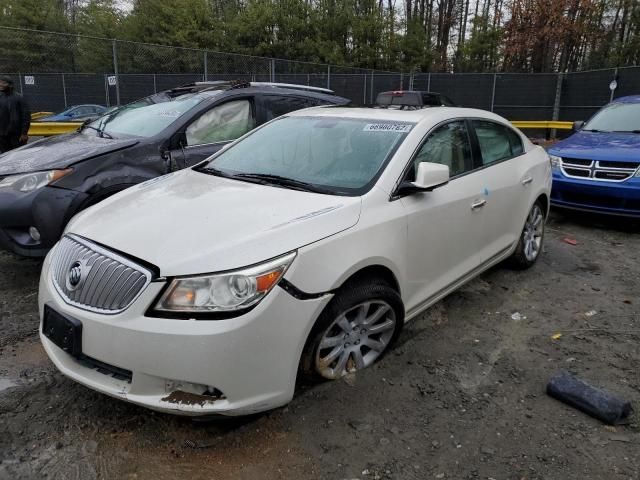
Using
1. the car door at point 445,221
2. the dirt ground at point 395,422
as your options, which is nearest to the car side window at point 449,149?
the car door at point 445,221

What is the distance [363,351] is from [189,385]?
114cm

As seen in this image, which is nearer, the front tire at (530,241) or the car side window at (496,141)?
the car side window at (496,141)

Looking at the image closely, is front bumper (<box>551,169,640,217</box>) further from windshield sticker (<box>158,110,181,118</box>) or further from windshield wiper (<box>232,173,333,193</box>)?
windshield sticker (<box>158,110,181,118</box>)

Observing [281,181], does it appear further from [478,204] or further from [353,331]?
[478,204]

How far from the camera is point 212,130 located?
5.03 metres

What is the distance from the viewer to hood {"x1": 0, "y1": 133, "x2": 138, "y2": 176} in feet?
13.4

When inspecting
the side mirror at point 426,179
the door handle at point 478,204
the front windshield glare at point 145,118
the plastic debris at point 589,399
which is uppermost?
the front windshield glare at point 145,118

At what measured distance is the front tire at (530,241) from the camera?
4.63 meters

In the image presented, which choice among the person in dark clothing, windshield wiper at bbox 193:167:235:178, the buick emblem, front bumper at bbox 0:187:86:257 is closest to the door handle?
windshield wiper at bbox 193:167:235:178

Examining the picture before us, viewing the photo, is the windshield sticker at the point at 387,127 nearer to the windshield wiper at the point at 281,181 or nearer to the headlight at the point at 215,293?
the windshield wiper at the point at 281,181

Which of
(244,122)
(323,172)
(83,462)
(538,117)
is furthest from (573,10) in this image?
(83,462)

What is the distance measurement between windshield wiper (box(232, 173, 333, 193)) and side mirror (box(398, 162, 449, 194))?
1.61 feet

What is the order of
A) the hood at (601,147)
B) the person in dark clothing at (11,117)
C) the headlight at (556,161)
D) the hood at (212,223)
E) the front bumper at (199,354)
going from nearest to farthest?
the front bumper at (199,354)
the hood at (212,223)
the hood at (601,147)
the headlight at (556,161)
the person in dark clothing at (11,117)

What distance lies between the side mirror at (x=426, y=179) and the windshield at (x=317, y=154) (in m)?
0.21
